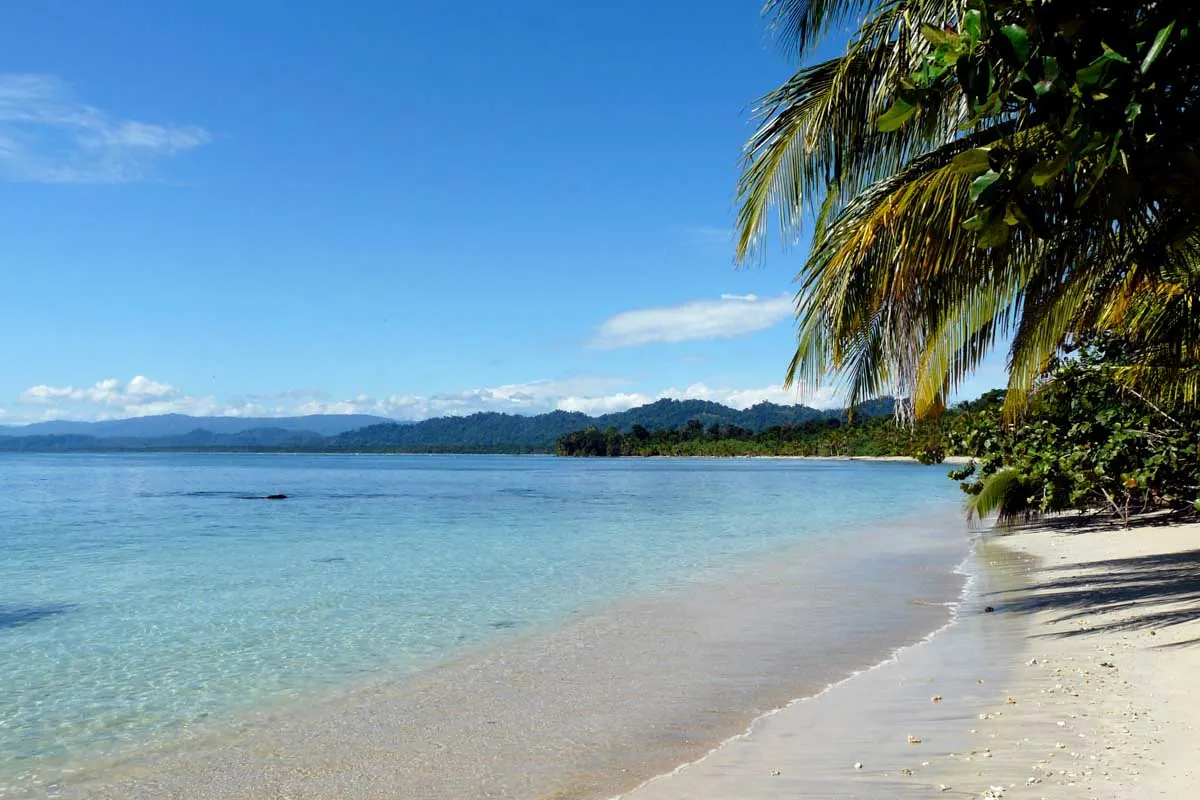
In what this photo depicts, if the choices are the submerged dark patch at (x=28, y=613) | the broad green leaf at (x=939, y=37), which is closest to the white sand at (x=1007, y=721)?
the broad green leaf at (x=939, y=37)

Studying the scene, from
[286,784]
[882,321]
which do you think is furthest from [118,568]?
[882,321]

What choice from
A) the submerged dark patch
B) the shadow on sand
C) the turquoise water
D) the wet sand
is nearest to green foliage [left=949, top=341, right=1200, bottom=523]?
the shadow on sand

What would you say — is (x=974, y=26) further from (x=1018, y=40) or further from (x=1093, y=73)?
(x=1093, y=73)

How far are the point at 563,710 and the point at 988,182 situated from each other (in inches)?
197

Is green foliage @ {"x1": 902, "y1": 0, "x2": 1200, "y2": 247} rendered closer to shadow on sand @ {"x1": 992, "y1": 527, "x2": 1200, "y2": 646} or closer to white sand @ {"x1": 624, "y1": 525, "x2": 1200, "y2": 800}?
white sand @ {"x1": 624, "y1": 525, "x2": 1200, "y2": 800}

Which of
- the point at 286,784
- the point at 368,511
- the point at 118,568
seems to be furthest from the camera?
the point at 368,511

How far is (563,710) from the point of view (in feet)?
21.2

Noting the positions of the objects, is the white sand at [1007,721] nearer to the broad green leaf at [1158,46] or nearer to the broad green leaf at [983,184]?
the broad green leaf at [983,184]

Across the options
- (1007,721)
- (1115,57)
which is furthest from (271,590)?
(1115,57)

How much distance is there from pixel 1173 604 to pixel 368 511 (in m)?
27.6

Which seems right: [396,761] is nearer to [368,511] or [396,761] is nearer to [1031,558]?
[1031,558]

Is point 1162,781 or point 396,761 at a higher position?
point 1162,781

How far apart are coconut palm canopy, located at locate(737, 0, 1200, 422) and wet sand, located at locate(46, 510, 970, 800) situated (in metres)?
2.46

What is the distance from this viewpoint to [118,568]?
1622cm
